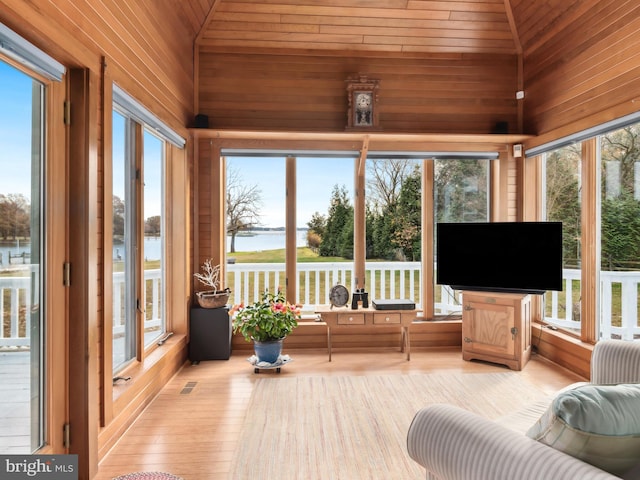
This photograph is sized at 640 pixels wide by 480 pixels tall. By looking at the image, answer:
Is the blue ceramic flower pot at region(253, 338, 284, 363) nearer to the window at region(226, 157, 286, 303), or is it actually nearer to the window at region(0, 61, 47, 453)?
the window at region(226, 157, 286, 303)

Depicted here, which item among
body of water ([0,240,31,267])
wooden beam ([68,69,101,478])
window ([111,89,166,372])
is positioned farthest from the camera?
window ([111,89,166,372])

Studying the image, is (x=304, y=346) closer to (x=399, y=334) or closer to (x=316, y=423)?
(x=399, y=334)

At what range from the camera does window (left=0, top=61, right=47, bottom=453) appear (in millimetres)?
1686

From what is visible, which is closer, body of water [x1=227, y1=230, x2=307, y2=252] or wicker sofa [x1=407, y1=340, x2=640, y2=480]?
wicker sofa [x1=407, y1=340, x2=640, y2=480]

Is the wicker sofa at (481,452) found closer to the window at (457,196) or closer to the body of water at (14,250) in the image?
the body of water at (14,250)

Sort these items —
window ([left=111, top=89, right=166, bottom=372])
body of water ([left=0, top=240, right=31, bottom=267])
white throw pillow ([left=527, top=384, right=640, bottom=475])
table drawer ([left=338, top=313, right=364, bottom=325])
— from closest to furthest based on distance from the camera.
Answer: white throw pillow ([left=527, top=384, right=640, bottom=475]) < body of water ([left=0, top=240, right=31, bottom=267]) < window ([left=111, top=89, right=166, bottom=372]) < table drawer ([left=338, top=313, right=364, bottom=325])

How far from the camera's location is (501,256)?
3.77m

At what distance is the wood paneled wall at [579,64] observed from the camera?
9.89 feet

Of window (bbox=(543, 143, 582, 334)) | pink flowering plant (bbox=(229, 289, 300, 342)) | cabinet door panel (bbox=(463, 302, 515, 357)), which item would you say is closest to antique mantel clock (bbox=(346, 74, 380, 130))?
window (bbox=(543, 143, 582, 334))

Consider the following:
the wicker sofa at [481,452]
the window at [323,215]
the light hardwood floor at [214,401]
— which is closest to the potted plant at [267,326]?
the light hardwood floor at [214,401]

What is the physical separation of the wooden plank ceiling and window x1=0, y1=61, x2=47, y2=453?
258 cm

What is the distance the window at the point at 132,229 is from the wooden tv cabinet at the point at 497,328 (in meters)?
2.93

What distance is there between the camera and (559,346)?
3771mm

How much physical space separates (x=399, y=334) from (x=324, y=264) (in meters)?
1.12
